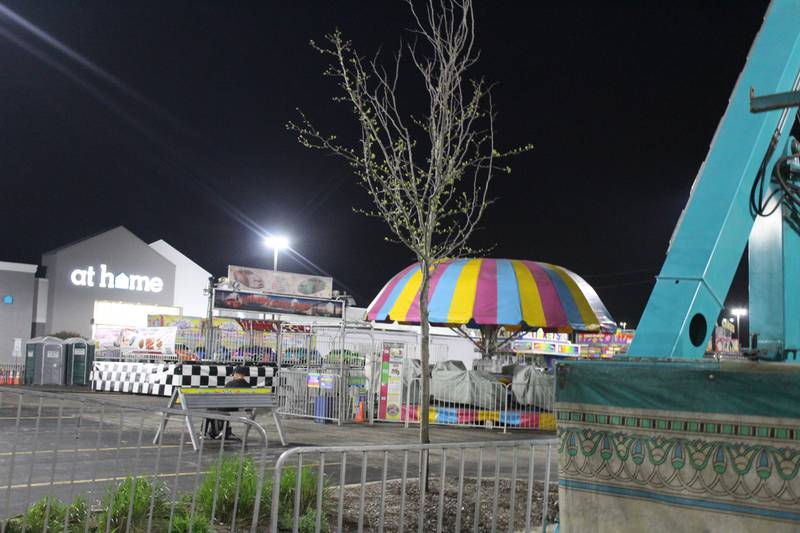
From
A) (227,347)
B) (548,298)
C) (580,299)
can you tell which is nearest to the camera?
(548,298)

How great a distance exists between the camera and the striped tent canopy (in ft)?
58.6

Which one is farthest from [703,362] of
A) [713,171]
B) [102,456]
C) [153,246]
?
[153,246]

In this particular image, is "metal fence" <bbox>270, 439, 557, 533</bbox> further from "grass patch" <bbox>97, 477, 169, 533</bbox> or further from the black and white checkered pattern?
the black and white checkered pattern

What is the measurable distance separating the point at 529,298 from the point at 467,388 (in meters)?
2.61

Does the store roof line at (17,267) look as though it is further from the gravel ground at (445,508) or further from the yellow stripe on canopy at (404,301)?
the gravel ground at (445,508)

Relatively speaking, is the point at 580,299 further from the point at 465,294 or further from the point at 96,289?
the point at 96,289

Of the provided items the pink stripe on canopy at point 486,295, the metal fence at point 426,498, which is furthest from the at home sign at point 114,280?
the metal fence at point 426,498

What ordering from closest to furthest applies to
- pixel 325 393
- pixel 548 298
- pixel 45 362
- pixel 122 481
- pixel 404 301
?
pixel 122 481, pixel 325 393, pixel 548 298, pixel 404 301, pixel 45 362

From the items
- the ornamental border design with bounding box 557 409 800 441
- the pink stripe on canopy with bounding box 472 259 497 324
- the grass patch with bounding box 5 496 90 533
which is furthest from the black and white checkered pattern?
the ornamental border design with bounding box 557 409 800 441

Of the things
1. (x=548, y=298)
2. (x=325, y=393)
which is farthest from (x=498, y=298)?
(x=325, y=393)

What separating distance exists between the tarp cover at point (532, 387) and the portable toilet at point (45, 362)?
1919cm

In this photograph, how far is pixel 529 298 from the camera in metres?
18.2

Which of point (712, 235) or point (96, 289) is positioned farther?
point (96, 289)

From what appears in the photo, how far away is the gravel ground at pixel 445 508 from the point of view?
22.1 feet
